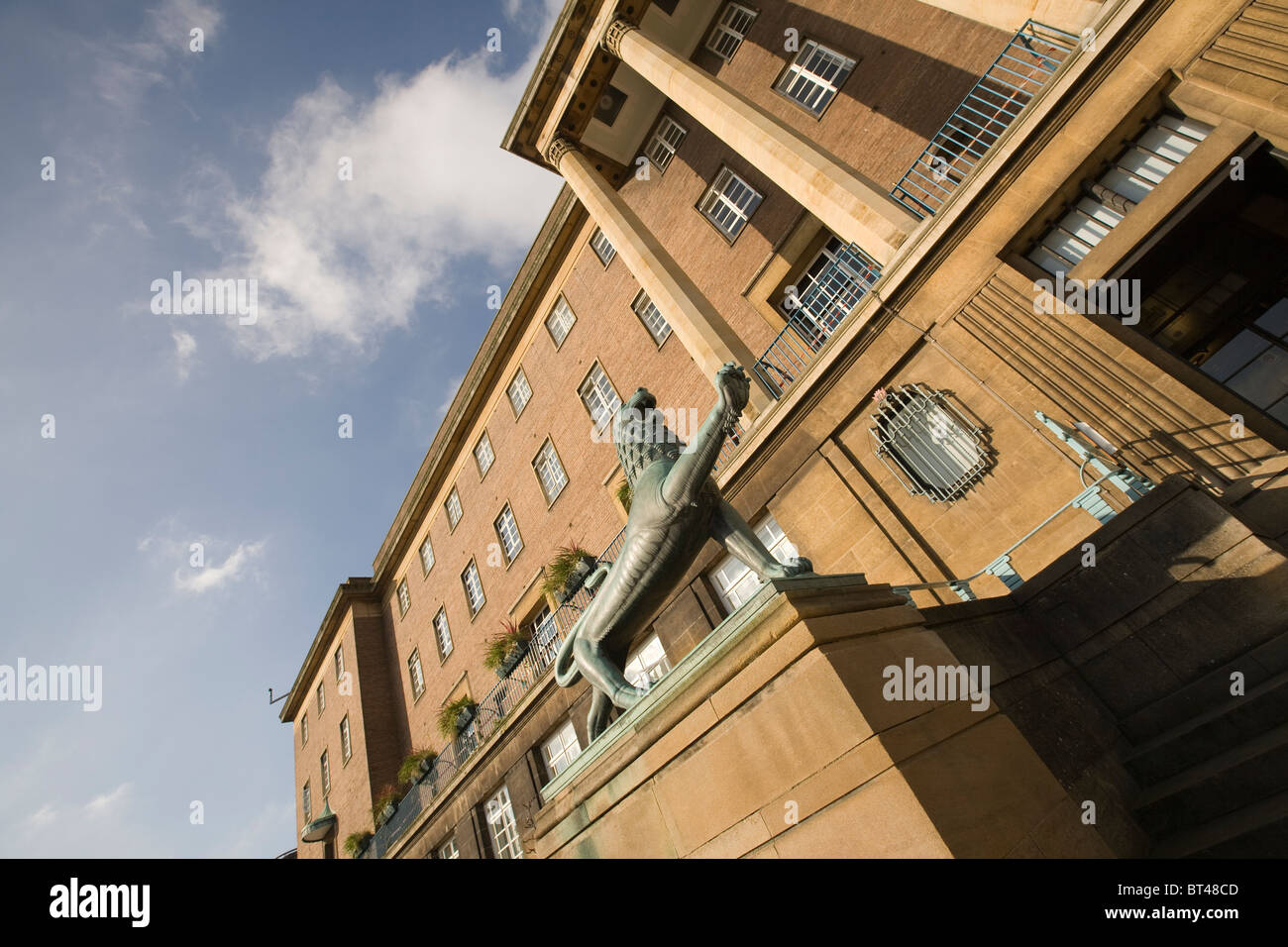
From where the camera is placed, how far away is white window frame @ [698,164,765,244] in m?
17.0

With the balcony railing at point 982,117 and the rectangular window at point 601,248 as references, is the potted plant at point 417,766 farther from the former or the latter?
the balcony railing at point 982,117

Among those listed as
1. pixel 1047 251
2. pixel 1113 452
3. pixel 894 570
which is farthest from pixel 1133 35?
pixel 894 570

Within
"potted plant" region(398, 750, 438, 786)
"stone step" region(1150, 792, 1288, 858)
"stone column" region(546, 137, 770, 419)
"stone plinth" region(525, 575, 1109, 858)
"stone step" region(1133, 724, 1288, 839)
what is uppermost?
"stone column" region(546, 137, 770, 419)

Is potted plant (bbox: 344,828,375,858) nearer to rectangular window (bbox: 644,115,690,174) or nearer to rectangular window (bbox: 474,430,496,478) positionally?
rectangular window (bbox: 474,430,496,478)

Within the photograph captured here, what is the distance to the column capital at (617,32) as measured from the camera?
16844mm

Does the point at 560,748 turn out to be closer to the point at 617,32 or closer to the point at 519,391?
the point at 519,391

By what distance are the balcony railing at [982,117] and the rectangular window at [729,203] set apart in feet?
15.7

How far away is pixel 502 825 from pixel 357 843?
1128cm

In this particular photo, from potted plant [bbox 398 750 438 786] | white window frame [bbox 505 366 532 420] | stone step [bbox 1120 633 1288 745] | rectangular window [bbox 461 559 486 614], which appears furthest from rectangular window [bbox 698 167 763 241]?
potted plant [bbox 398 750 438 786]

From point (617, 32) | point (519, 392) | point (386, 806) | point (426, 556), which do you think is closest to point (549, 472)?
point (519, 392)

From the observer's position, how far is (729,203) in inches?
693

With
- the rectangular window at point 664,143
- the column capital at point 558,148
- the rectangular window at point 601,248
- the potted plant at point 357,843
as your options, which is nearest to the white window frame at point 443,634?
the potted plant at point 357,843

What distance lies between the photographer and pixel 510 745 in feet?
53.4

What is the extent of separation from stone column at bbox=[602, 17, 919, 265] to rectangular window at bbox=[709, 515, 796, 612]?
5.14 meters
